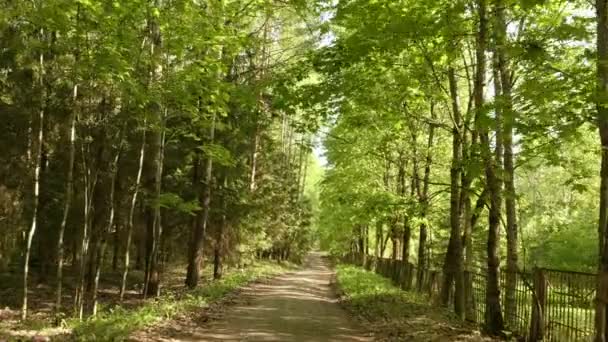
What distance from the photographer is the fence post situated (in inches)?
372

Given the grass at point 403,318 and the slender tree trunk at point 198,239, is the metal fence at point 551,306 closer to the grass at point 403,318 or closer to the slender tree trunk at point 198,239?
the grass at point 403,318

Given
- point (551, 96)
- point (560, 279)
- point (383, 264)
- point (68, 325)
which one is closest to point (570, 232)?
point (383, 264)

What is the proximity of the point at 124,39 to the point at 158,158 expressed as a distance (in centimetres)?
495

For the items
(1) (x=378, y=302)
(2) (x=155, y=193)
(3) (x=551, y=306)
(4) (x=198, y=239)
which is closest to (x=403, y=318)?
(1) (x=378, y=302)

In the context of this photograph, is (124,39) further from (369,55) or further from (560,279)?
(560,279)

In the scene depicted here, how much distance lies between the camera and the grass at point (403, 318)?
10266mm

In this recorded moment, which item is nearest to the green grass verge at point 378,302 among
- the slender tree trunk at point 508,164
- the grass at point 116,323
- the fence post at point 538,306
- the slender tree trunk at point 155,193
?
the slender tree trunk at point 508,164

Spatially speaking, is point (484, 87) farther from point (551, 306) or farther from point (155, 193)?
point (155, 193)

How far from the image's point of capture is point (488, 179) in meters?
9.71

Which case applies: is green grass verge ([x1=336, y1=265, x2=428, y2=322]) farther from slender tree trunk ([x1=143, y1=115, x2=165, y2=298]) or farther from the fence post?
slender tree trunk ([x1=143, y1=115, x2=165, y2=298])

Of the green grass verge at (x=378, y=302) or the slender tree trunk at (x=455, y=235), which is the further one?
the green grass verge at (x=378, y=302)

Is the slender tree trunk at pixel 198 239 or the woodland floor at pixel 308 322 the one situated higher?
the slender tree trunk at pixel 198 239

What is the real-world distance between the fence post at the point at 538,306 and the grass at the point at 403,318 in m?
Answer: 0.92

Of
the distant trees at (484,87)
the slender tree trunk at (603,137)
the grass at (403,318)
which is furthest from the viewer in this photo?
the grass at (403,318)
